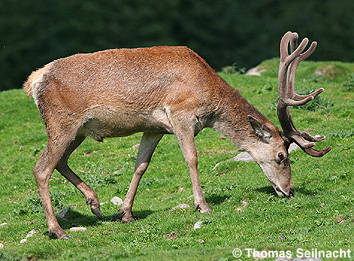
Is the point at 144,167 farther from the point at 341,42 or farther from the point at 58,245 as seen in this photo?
the point at 341,42

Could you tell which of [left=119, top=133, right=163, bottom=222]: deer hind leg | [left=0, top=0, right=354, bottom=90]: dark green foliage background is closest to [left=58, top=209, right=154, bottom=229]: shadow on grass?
[left=119, top=133, right=163, bottom=222]: deer hind leg

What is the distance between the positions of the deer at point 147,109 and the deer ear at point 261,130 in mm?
16

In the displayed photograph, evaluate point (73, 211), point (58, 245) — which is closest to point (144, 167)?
point (73, 211)

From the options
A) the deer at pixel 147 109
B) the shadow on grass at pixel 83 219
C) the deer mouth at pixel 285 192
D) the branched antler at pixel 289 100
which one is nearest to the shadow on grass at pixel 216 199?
the deer at pixel 147 109

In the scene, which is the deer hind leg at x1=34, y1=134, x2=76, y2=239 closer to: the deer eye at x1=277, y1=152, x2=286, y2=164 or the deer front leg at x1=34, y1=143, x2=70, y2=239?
the deer front leg at x1=34, y1=143, x2=70, y2=239

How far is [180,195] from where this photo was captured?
15.4 meters

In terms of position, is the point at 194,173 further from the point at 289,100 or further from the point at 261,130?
the point at 289,100

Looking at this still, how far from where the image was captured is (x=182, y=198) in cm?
1502

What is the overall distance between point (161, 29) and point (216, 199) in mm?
30426

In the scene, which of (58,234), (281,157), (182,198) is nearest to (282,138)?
(281,157)

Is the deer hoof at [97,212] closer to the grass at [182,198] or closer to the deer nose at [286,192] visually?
the grass at [182,198]

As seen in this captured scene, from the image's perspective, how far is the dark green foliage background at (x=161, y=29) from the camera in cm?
4134

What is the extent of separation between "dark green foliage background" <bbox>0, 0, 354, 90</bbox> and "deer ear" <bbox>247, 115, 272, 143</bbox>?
26538 mm

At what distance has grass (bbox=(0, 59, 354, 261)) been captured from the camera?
36.8 ft
